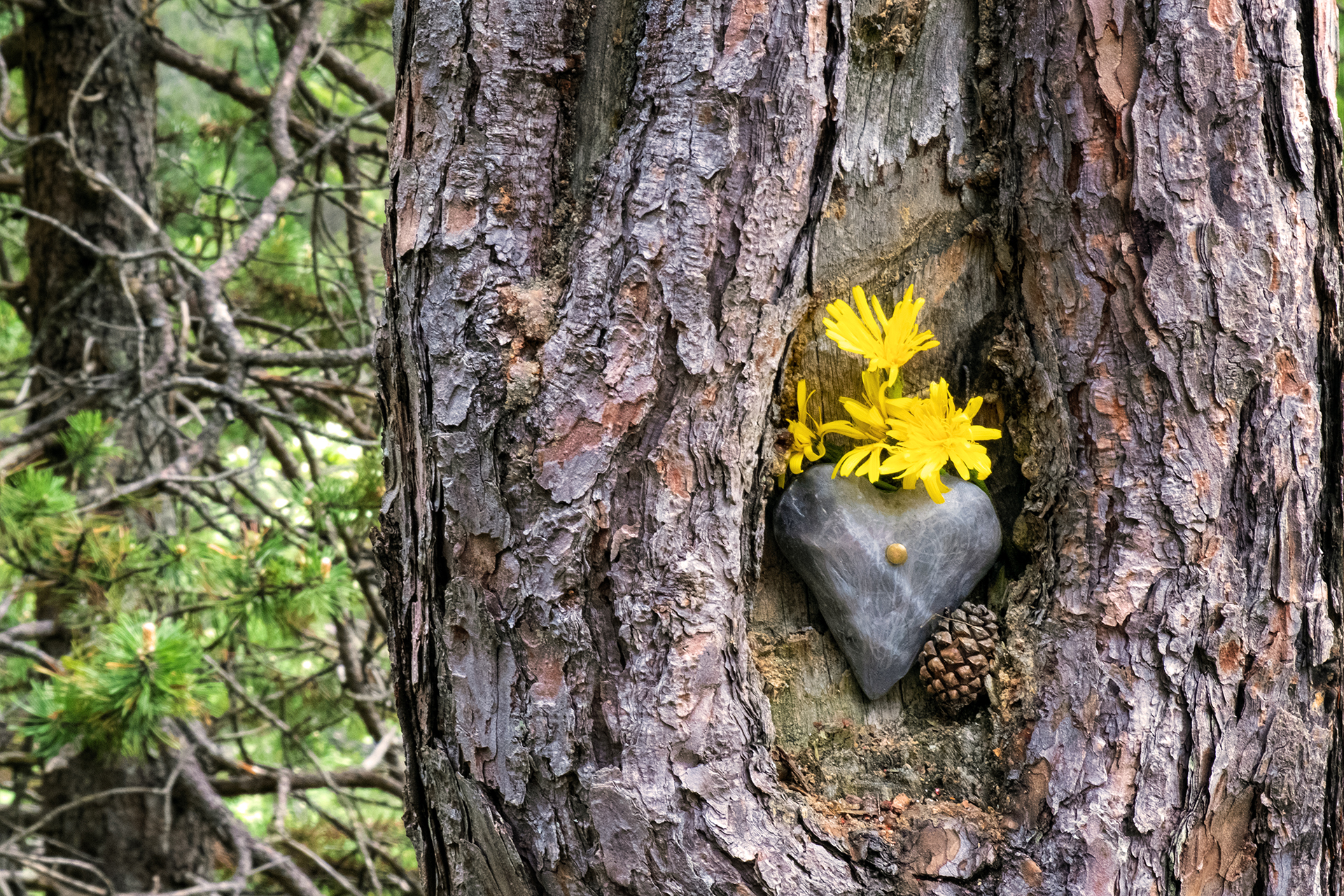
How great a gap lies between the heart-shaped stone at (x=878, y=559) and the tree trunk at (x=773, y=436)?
93mm

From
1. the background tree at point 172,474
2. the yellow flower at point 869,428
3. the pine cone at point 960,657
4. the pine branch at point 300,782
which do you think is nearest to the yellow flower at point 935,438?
the yellow flower at point 869,428

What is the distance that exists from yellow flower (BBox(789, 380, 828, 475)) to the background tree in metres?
1.37

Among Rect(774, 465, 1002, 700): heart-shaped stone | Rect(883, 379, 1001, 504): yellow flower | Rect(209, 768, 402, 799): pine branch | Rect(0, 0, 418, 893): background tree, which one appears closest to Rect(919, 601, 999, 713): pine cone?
Rect(774, 465, 1002, 700): heart-shaped stone

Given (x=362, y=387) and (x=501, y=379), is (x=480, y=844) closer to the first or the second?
(x=501, y=379)

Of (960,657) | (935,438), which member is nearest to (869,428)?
(935,438)

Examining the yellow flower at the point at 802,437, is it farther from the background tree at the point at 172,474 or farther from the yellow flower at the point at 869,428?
the background tree at the point at 172,474

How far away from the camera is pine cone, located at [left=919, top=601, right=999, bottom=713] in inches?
42.4

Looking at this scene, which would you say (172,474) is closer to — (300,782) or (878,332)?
(300,782)

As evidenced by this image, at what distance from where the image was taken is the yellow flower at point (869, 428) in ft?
3.55

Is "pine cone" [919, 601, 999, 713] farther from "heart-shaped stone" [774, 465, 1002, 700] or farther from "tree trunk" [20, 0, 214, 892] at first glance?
"tree trunk" [20, 0, 214, 892]

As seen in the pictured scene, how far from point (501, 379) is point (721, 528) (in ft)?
0.90

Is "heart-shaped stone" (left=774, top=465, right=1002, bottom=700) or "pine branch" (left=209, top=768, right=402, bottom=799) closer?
"heart-shaped stone" (left=774, top=465, right=1002, bottom=700)

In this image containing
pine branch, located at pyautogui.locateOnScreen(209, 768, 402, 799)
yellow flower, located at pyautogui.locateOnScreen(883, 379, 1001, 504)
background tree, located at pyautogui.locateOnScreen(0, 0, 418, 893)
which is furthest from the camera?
pine branch, located at pyautogui.locateOnScreen(209, 768, 402, 799)

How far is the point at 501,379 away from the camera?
0.96 m
